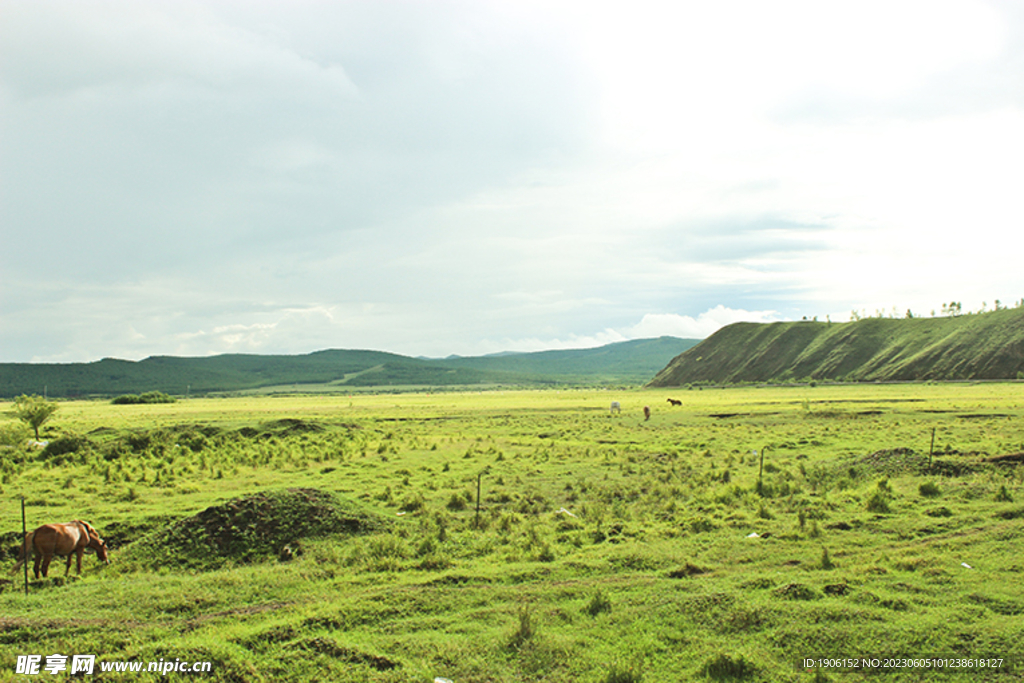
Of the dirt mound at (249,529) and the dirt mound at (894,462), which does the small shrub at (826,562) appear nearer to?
the dirt mound at (249,529)

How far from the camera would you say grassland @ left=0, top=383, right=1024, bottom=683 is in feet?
28.8

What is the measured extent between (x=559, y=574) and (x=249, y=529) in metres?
9.09

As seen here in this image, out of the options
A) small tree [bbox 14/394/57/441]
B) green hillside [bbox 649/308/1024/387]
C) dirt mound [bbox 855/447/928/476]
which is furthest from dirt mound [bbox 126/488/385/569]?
green hillside [bbox 649/308/1024/387]

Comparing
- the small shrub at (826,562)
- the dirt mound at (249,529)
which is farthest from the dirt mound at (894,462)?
the dirt mound at (249,529)

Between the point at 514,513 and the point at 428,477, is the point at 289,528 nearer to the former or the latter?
the point at 514,513

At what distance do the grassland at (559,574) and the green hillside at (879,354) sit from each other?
131 m

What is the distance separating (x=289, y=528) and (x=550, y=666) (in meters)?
10.3

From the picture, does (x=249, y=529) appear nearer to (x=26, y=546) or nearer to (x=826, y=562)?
(x=26, y=546)

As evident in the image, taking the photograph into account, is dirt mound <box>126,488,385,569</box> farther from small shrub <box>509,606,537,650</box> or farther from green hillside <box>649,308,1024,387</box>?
green hillside <box>649,308,1024,387</box>

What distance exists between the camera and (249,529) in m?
15.7

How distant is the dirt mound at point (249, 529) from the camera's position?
48.2 feet

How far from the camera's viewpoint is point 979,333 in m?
143

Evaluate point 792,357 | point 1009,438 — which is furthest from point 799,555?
point 792,357

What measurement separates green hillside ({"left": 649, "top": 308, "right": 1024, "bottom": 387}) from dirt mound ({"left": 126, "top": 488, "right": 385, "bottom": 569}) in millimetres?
154648
